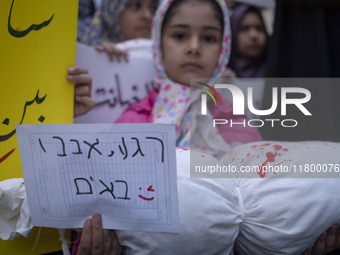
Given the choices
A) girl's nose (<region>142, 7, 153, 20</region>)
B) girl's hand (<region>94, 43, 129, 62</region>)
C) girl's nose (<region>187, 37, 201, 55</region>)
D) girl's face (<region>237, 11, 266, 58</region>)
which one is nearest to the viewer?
girl's nose (<region>187, 37, 201, 55</region>)

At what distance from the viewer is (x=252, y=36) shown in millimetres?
1609

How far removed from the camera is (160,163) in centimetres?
59

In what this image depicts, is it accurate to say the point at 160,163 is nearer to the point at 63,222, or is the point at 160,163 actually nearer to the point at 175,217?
the point at 175,217

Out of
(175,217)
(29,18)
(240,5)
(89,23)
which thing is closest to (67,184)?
(175,217)

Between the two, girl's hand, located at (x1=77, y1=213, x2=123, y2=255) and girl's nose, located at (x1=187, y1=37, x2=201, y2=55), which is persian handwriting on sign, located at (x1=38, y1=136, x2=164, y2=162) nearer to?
girl's hand, located at (x1=77, y1=213, x2=123, y2=255)

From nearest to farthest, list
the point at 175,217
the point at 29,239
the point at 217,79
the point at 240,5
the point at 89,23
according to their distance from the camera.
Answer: the point at 175,217
the point at 29,239
the point at 217,79
the point at 89,23
the point at 240,5

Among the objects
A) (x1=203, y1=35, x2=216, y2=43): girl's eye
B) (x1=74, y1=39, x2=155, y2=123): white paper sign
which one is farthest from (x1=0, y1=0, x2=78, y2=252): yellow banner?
Answer: (x1=203, y1=35, x2=216, y2=43): girl's eye

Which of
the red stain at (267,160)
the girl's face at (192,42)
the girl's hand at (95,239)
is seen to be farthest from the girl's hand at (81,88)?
the red stain at (267,160)

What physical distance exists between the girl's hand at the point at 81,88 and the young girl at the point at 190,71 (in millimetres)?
135

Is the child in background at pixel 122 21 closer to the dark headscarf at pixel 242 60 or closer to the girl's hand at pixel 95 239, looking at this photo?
the dark headscarf at pixel 242 60

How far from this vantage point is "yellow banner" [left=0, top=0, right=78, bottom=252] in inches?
27.5

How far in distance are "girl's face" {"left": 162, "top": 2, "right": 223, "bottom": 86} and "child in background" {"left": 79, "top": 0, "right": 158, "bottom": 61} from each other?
1.13 feet

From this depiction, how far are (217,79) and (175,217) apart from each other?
24.2 inches

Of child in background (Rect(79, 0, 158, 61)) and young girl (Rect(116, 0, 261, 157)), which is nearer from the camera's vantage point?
young girl (Rect(116, 0, 261, 157))
